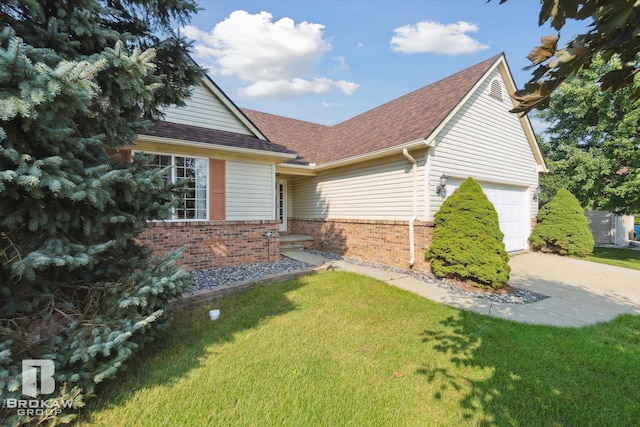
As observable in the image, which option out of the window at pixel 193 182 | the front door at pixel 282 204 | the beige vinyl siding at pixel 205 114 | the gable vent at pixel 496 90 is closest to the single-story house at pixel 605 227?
the gable vent at pixel 496 90

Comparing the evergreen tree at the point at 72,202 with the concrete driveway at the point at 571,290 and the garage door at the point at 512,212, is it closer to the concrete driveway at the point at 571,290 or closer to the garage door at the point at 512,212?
the concrete driveway at the point at 571,290

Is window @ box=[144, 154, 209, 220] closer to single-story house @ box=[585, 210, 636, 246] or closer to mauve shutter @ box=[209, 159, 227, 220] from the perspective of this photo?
mauve shutter @ box=[209, 159, 227, 220]

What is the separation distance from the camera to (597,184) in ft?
39.1

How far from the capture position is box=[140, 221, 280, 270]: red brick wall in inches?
285

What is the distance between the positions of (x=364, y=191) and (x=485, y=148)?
13.5 feet

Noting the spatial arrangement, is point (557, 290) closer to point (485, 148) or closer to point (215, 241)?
point (485, 148)

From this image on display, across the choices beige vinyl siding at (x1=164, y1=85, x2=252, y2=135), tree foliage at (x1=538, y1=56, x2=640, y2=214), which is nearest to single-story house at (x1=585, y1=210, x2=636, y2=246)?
tree foliage at (x1=538, y1=56, x2=640, y2=214)

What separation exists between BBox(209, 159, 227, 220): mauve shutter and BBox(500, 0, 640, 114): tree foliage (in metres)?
7.49

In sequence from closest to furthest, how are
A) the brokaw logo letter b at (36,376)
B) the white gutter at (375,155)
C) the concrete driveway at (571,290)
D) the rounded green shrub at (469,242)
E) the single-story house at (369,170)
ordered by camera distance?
1. the brokaw logo letter b at (36,376)
2. the concrete driveway at (571,290)
3. the rounded green shrub at (469,242)
4. the white gutter at (375,155)
5. the single-story house at (369,170)

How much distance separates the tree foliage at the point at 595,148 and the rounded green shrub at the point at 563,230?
1.97 metres

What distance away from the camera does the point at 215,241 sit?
7898 millimetres

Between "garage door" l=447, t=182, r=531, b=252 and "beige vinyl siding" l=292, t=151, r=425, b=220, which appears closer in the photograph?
"beige vinyl siding" l=292, t=151, r=425, b=220

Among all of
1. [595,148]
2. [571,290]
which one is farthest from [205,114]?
[595,148]

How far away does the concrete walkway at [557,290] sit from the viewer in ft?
16.8
